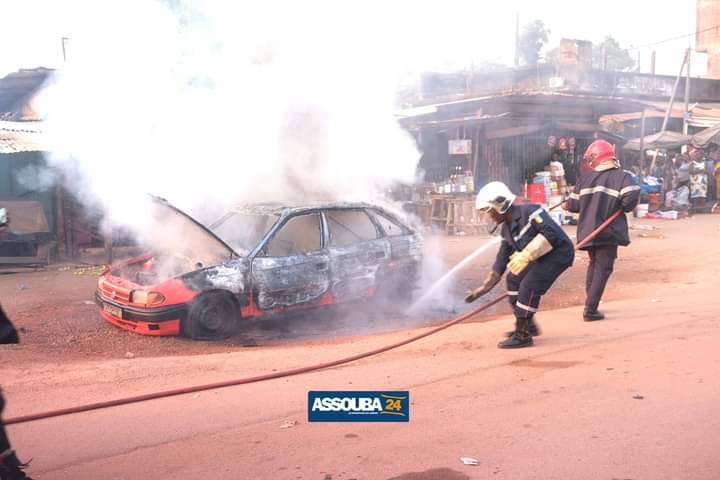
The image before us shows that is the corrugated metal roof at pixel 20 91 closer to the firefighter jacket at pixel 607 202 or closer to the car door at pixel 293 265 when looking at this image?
the car door at pixel 293 265

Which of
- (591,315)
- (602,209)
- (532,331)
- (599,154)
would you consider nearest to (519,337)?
(532,331)

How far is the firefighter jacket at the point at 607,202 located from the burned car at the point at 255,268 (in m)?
2.23

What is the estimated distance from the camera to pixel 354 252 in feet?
24.2

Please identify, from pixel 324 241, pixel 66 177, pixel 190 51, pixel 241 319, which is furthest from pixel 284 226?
pixel 66 177

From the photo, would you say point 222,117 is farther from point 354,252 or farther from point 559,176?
point 559,176

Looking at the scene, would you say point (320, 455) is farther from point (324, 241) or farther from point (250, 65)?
point (250, 65)

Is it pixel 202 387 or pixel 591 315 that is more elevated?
pixel 202 387

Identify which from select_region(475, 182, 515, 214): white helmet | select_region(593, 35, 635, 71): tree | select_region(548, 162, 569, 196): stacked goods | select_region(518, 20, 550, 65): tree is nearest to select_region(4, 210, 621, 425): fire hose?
select_region(475, 182, 515, 214): white helmet

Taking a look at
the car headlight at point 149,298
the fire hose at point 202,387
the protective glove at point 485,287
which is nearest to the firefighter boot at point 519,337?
the protective glove at point 485,287

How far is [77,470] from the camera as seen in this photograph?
343 centimetres

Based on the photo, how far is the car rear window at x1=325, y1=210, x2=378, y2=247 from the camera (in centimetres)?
743

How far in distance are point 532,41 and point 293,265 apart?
3158cm

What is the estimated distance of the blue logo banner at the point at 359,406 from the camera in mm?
3621

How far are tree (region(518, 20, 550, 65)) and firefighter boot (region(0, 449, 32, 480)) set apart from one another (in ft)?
105
